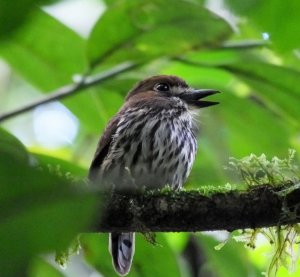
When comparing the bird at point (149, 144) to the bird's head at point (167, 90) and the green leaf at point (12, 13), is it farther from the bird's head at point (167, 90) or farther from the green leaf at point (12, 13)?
the green leaf at point (12, 13)

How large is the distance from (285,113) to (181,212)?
1015 millimetres

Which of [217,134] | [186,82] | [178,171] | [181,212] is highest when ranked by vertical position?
[186,82]

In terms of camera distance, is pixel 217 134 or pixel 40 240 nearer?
pixel 40 240

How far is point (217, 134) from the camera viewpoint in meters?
3.15

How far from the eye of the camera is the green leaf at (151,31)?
2.13m

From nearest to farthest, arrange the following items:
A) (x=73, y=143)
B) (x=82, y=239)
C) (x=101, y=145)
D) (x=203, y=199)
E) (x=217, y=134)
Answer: (x=203, y=199) → (x=82, y=239) → (x=101, y=145) → (x=217, y=134) → (x=73, y=143)

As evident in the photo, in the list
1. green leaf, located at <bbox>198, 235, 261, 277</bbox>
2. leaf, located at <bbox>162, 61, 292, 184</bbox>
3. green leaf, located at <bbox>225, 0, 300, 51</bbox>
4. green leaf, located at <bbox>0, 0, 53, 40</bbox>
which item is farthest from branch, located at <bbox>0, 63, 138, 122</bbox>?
green leaf, located at <bbox>0, 0, 53, 40</bbox>

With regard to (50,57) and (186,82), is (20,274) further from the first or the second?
(186,82)

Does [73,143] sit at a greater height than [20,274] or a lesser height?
greater

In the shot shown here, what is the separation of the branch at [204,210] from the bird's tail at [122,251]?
1.74ft

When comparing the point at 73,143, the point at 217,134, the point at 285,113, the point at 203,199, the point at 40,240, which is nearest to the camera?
the point at 40,240

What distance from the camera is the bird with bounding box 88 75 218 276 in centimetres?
269

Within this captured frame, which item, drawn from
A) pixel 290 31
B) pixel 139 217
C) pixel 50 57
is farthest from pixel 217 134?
pixel 290 31

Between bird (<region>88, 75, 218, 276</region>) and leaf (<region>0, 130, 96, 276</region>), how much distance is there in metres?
2.08
